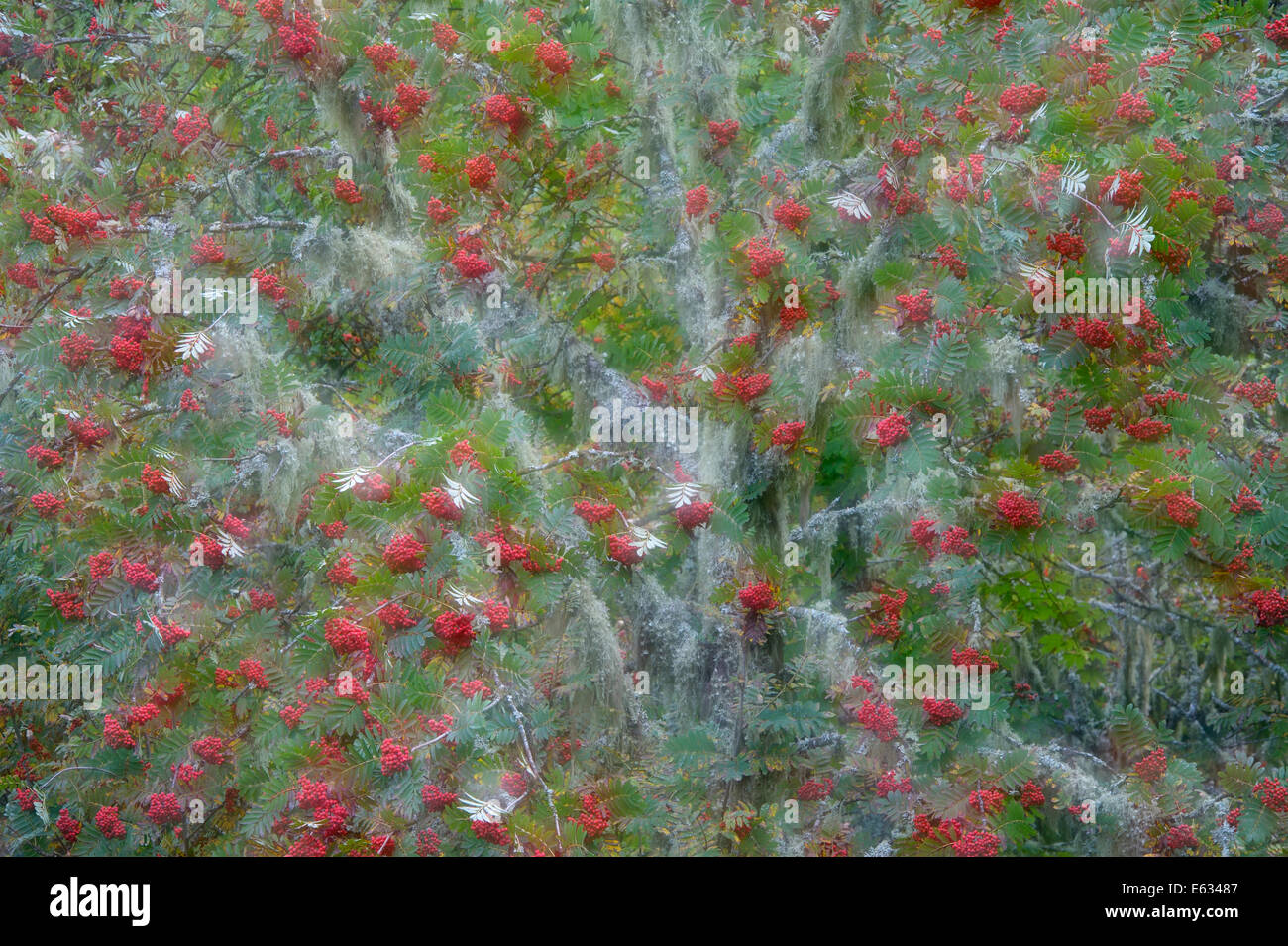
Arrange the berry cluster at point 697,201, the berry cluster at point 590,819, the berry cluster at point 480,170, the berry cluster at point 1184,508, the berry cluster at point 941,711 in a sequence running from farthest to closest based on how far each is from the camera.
→ the berry cluster at point 697,201, the berry cluster at point 480,170, the berry cluster at point 941,711, the berry cluster at point 1184,508, the berry cluster at point 590,819

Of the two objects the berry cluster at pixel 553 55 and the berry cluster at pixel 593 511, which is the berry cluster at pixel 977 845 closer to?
the berry cluster at pixel 593 511

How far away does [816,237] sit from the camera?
169 inches

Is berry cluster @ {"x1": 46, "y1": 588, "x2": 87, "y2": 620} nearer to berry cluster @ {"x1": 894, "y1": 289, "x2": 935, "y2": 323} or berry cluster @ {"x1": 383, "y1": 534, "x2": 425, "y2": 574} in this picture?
berry cluster @ {"x1": 383, "y1": 534, "x2": 425, "y2": 574}

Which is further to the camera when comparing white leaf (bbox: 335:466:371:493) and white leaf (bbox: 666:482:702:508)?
white leaf (bbox: 666:482:702:508)

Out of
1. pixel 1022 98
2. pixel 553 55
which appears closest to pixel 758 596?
pixel 1022 98

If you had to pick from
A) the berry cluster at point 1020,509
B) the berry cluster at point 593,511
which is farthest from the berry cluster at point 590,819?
the berry cluster at point 1020,509

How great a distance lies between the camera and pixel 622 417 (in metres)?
4.62

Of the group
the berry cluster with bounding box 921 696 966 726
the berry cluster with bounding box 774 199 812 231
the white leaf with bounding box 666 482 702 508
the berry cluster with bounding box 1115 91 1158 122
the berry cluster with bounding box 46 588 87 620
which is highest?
the berry cluster with bounding box 1115 91 1158 122

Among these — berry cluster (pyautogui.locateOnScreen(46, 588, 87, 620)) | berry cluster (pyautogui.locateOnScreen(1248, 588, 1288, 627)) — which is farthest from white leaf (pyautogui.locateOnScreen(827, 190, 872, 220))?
berry cluster (pyautogui.locateOnScreen(46, 588, 87, 620))

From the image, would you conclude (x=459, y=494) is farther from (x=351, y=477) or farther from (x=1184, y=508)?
(x=1184, y=508)

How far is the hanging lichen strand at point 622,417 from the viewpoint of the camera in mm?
3701

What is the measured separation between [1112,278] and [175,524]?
3047 millimetres

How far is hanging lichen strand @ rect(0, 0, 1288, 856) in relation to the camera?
3.70 m
